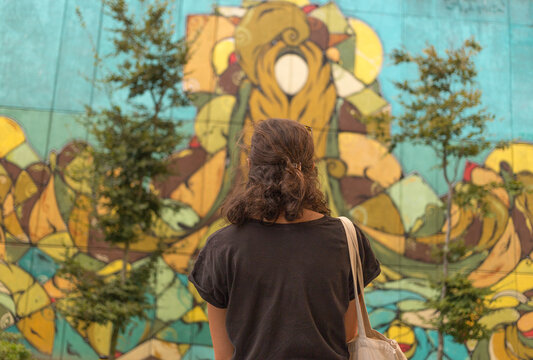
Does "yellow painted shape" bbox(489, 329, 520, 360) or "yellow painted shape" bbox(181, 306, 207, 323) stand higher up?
"yellow painted shape" bbox(181, 306, 207, 323)

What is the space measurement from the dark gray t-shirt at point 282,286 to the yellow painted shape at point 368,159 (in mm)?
6600

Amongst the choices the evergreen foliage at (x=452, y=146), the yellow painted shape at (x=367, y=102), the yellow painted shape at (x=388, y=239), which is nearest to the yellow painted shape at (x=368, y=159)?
the yellow painted shape at (x=367, y=102)

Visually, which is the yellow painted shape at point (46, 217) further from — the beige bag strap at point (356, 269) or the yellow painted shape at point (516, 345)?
the beige bag strap at point (356, 269)

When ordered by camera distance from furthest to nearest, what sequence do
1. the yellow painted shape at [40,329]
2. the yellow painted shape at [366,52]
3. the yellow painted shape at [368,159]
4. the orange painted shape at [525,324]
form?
the yellow painted shape at [366,52], the yellow painted shape at [368,159], the orange painted shape at [525,324], the yellow painted shape at [40,329]

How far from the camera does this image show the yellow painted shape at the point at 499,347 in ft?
26.0

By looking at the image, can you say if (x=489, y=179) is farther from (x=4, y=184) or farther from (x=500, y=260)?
(x=4, y=184)

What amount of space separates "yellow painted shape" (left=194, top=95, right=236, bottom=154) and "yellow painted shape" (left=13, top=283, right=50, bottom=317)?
3.08m

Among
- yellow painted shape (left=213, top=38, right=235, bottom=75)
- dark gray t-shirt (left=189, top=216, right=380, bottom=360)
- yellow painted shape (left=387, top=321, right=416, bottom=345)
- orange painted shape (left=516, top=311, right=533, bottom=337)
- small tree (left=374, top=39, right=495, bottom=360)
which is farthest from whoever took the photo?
yellow painted shape (left=213, top=38, right=235, bottom=75)

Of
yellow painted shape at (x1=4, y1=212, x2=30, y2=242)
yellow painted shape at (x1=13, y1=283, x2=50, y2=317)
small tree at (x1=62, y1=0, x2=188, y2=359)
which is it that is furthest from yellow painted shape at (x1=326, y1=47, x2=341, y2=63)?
yellow painted shape at (x1=13, y1=283, x2=50, y2=317)

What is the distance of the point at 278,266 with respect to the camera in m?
1.67

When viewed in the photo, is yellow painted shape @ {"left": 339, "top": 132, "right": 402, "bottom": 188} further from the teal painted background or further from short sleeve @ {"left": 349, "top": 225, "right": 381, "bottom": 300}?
short sleeve @ {"left": 349, "top": 225, "right": 381, "bottom": 300}

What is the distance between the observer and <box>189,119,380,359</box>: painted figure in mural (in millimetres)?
1656

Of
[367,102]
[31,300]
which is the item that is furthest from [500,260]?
[31,300]

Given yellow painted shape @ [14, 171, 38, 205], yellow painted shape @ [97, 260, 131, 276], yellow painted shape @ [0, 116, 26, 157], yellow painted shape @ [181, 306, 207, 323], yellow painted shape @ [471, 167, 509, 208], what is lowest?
yellow painted shape @ [181, 306, 207, 323]
